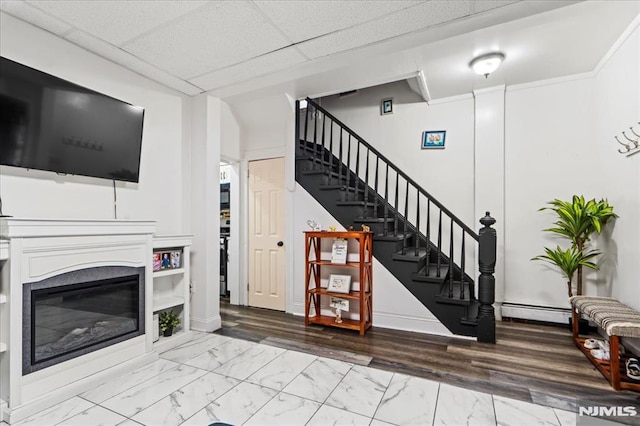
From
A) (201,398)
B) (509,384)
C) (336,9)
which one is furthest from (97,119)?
(509,384)

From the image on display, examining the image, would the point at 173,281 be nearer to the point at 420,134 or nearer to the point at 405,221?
the point at 405,221

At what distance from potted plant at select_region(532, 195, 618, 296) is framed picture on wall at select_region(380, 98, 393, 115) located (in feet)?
7.64

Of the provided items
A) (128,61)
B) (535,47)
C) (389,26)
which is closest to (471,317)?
(535,47)

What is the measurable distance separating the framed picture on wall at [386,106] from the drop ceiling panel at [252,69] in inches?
75.4

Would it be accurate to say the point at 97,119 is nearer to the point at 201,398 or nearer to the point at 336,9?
the point at 336,9

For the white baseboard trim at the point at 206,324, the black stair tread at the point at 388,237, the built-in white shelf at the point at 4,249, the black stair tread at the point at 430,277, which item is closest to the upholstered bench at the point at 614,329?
the black stair tread at the point at 430,277

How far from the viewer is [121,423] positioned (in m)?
1.79

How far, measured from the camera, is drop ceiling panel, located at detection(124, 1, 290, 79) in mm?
2201

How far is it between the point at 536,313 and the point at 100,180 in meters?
4.83

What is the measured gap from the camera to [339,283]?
3.56 metres

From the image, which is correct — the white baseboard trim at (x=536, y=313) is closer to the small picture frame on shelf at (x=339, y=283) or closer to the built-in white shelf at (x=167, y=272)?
the small picture frame on shelf at (x=339, y=283)

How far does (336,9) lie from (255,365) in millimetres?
2825

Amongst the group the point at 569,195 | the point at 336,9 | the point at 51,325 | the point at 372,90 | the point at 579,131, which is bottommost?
the point at 51,325

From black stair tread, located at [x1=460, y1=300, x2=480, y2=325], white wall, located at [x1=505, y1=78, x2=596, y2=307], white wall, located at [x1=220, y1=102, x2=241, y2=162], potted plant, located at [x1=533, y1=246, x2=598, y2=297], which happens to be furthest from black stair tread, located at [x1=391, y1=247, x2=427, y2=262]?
white wall, located at [x1=220, y1=102, x2=241, y2=162]
